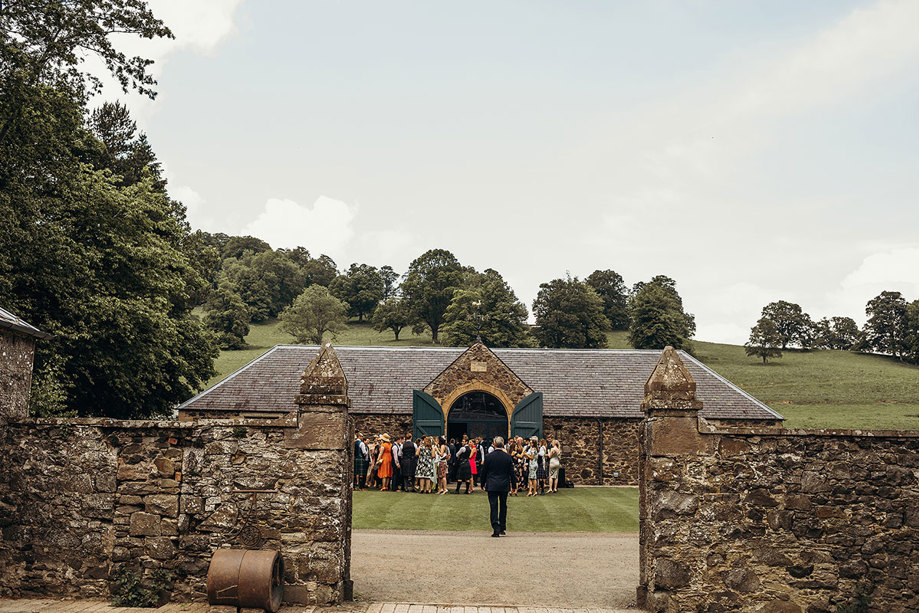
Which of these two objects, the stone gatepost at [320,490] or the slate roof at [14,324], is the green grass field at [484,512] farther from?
the slate roof at [14,324]

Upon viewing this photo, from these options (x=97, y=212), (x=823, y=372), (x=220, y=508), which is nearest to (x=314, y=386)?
(x=220, y=508)

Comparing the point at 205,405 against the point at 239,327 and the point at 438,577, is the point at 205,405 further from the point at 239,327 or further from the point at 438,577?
the point at 239,327

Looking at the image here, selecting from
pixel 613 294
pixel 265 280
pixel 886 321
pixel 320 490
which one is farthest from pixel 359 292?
pixel 320 490

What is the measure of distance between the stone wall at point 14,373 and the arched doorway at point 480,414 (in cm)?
1771

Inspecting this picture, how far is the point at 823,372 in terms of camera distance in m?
65.1

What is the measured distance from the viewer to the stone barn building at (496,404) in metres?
25.6

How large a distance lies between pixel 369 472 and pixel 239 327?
2231 inches

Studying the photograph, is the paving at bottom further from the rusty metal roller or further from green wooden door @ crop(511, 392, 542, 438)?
green wooden door @ crop(511, 392, 542, 438)

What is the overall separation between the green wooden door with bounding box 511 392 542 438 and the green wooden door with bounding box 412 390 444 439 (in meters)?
2.65

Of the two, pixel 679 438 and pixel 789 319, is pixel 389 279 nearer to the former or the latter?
pixel 789 319

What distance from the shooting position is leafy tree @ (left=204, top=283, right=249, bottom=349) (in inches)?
2849

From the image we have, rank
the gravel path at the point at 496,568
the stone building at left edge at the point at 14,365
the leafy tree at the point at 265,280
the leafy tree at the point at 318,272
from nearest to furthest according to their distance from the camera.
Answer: the stone building at left edge at the point at 14,365
the gravel path at the point at 496,568
the leafy tree at the point at 265,280
the leafy tree at the point at 318,272

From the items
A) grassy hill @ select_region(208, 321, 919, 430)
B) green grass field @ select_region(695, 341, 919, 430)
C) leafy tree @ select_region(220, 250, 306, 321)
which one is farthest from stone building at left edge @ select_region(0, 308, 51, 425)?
leafy tree @ select_region(220, 250, 306, 321)

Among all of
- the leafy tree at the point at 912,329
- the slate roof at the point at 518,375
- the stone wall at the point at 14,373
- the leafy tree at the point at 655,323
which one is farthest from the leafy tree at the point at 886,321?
the stone wall at the point at 14,373
